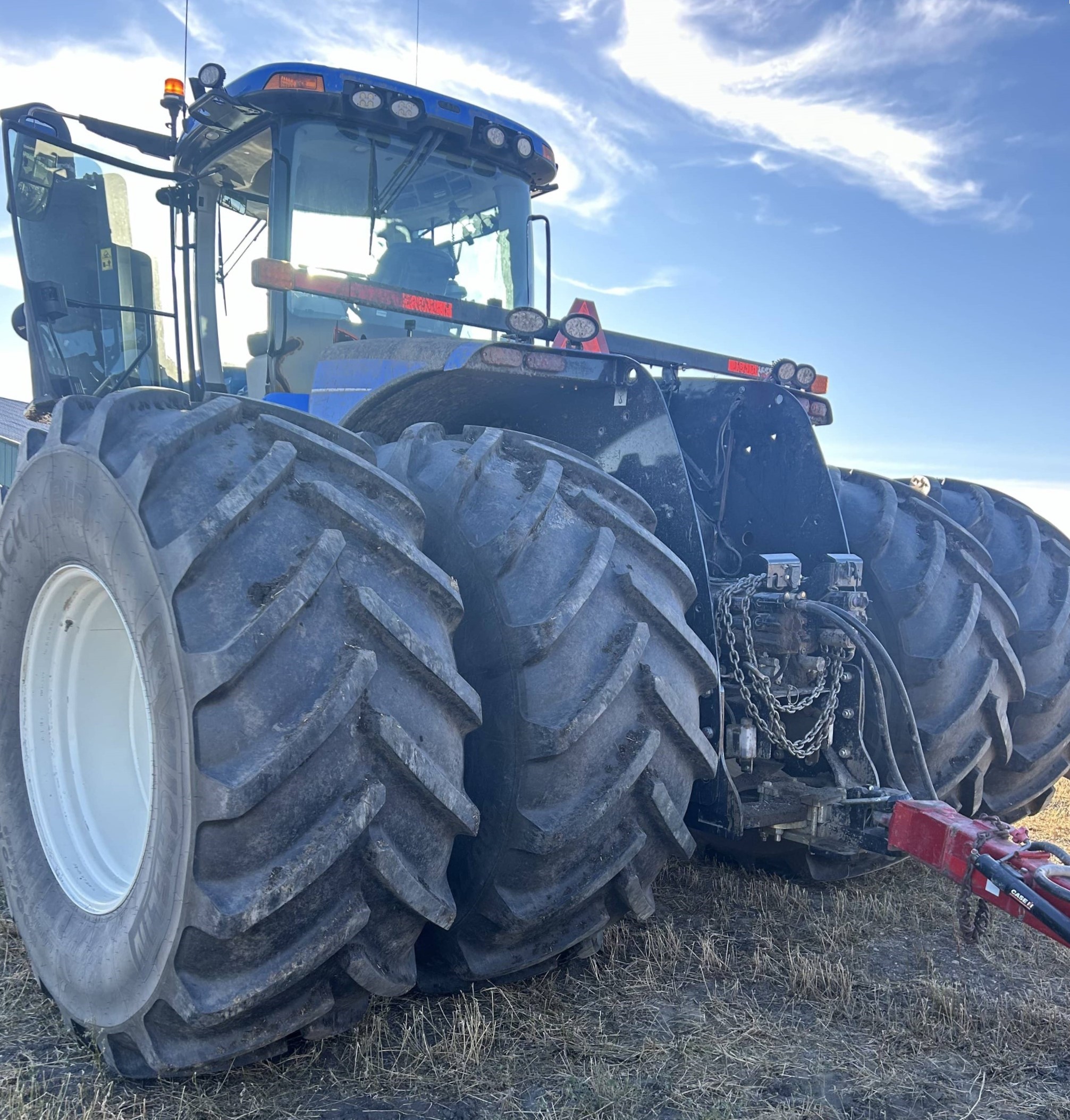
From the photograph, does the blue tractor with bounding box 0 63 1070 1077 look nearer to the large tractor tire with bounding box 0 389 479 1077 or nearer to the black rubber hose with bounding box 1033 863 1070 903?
the large tractor tire with bounding box 0 389 479 1077

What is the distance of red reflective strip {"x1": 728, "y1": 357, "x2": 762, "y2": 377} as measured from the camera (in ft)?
13.0

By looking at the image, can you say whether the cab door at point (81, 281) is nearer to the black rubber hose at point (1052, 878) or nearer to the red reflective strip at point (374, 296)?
the red reflective strip at point (374, 296)

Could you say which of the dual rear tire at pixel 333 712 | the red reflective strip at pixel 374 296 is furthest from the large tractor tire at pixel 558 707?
the red reflective strip at pixel 374 296

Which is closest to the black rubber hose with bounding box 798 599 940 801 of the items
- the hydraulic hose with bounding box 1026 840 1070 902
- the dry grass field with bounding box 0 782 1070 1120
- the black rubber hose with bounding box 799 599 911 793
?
the black rubber hose with bounding box 799 599 911 793

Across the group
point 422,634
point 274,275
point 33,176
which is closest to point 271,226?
point 274,275

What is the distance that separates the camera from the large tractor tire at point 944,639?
10.7 feet

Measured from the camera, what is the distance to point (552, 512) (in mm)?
2455

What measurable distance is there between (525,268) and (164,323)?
6.10ft

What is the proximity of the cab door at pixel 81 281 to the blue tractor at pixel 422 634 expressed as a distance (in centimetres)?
70

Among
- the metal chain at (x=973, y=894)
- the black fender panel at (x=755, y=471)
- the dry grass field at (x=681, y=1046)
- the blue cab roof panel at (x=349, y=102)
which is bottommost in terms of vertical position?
the dry grass field at (x=681, y=1046)

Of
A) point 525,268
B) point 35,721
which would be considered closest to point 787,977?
point 35,721

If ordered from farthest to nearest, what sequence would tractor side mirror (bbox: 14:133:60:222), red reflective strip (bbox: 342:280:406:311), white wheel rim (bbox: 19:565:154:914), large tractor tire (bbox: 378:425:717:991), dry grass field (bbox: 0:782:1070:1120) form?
tractor side mirror (bbox: 14:133:60:222) → red reflective strip (bbox: 342:280:406:311) → white wheel rim (bbox: 19:565:154:914) → large tractor tire (bbox: 378:425:717:991) → dry grass field (bbox: 0:782:1070:1120)

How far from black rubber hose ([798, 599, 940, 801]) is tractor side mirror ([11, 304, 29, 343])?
4912mm

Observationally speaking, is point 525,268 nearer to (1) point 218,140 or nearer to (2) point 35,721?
(1) point 218,140
